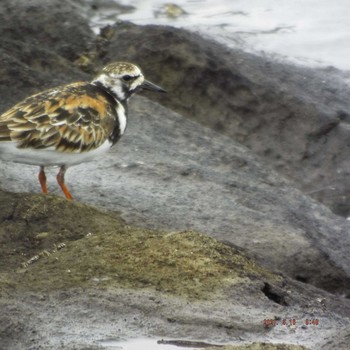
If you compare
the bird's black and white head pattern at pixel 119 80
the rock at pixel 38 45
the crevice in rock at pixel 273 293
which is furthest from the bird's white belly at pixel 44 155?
the crevice in rock at pixel 273 293

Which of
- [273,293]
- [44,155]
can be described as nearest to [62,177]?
[44,155]

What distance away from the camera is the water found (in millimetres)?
11945

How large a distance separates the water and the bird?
385cm

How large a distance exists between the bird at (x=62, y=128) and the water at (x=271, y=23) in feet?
12.6

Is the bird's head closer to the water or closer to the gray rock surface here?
the gray rock surface

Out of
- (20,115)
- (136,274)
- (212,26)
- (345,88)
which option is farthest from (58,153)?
(212,26)

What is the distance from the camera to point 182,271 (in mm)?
5758

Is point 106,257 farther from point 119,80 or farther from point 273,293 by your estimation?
point 119,80

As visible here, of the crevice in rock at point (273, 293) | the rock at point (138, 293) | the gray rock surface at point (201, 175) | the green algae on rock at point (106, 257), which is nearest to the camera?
the rock at point (138, 293)

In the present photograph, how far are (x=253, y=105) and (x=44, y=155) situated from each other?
2845mm

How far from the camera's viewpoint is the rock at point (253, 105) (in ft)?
32.3

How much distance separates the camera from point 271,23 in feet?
43.0

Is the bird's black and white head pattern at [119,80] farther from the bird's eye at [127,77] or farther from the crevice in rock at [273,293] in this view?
the crevice in rock at [273,293]

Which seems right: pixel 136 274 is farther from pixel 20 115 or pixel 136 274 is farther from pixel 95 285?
pixel 20 115
